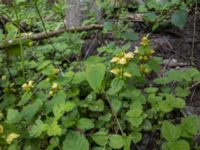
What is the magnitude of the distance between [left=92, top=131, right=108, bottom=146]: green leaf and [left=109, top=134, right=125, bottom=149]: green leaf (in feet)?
0.14

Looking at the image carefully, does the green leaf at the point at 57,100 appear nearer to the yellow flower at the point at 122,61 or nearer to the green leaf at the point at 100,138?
the green leaf at the point at 100,138

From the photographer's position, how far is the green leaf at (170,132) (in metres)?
1.69

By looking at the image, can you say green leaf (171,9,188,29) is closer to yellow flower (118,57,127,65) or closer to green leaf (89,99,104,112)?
yellow flower (118,57,127,65)

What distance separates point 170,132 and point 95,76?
0.55 m

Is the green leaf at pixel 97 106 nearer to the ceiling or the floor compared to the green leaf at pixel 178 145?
nearer to the ceiling

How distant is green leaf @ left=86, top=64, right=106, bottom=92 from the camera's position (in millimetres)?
1908

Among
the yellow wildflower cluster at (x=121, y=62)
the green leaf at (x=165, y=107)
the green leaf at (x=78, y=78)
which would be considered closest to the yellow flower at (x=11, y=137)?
the green leaf at (x=78, y=78)

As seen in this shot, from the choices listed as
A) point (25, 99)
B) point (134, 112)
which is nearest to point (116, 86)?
point (134, 112)

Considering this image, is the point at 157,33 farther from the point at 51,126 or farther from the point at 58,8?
the point at 51,126

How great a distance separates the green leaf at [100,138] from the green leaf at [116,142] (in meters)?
0.04

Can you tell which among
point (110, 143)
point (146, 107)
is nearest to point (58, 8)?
point (146, 107)

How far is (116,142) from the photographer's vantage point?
172 centimetres

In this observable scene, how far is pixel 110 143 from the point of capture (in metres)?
1.73

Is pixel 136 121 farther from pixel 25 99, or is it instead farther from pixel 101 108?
pixel 25 99
